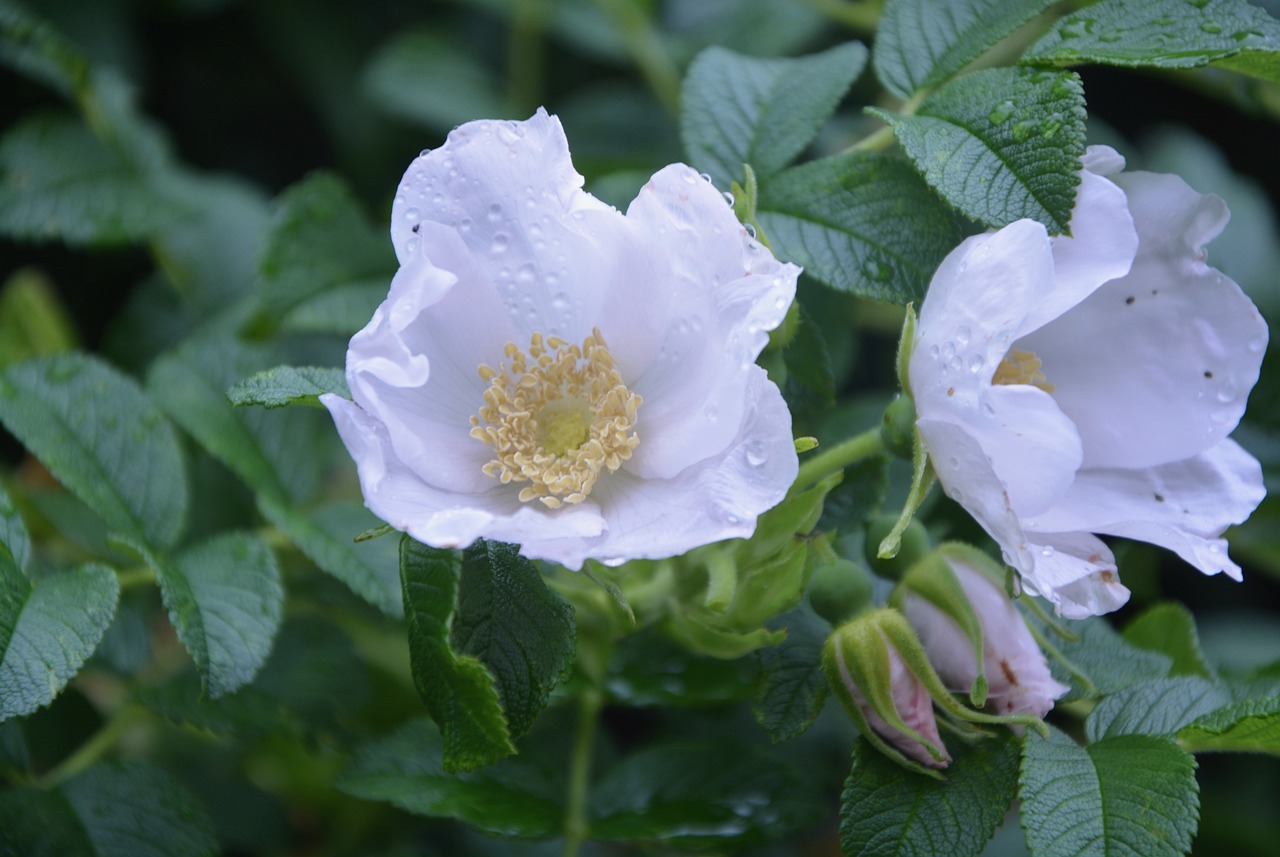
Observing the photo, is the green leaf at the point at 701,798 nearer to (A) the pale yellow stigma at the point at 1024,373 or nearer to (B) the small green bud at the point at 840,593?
(B) the small green bud at the point at 840,593

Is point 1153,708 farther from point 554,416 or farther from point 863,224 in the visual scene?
point 554,416

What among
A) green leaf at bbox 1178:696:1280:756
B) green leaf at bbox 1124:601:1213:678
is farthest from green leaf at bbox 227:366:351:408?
green leaf at bbox 1124:601:1213:678

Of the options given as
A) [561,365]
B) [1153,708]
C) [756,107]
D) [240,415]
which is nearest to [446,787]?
[561,365]

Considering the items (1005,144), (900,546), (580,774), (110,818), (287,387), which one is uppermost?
(1005,144)

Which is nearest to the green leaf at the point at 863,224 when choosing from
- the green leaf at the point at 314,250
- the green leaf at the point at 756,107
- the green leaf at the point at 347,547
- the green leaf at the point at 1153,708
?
the green leaf at the point at 756,107

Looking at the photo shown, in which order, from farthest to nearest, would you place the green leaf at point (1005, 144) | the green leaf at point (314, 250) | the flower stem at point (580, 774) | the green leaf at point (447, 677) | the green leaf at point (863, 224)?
the green leaf at point (314, 250) → the flower stem at point (580, 774) → the green leaf at point (863, 224) → the green leaf at point (1005, 144) → the green leaf at point (447, 677)

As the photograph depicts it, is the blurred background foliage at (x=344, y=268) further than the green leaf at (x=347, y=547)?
Yes
